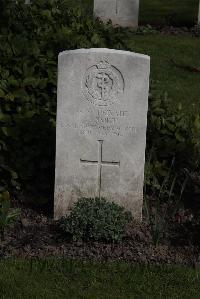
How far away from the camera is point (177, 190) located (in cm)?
678

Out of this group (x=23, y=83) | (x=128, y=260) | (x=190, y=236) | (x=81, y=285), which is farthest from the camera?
(x=23, y=83)

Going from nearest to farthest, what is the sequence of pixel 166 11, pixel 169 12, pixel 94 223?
pixel 94 223 → pixel 169 12 → pixel 166 11

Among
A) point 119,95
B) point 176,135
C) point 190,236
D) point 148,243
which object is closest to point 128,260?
point 148,243

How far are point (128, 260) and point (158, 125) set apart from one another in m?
1.71

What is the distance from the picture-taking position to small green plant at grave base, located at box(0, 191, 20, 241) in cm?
582

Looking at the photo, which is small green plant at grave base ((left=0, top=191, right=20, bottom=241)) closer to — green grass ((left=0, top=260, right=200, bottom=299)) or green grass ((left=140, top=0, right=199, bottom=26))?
green grass ((left=0, top=260, right=200, bottom=299))

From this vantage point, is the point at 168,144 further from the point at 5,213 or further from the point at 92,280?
the point at 92,280

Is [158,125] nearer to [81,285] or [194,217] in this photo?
[194,217]

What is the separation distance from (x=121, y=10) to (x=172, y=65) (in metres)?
3.14

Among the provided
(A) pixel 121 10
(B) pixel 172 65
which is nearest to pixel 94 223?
(B) pixel 172 65

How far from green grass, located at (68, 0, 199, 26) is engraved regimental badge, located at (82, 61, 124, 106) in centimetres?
824

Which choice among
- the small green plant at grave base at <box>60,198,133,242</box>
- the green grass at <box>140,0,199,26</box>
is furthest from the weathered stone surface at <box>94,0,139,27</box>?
the small green plant at grave base at <box>60,198,133,242</box>

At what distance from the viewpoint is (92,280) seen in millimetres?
5273

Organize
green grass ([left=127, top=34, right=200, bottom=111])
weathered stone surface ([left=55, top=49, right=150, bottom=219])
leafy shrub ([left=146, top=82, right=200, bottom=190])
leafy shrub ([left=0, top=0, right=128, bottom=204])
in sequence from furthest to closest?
green grass ([left=127, top=34, right=200, bottom=111]), leafy shrub ([left=146, top=82, right=200, bottom=190]), leafy shrub ([left=0, top=0, right=128, bottom=204]), weathered stone surface ([left=55, top=49, right=150, bottom=219])
